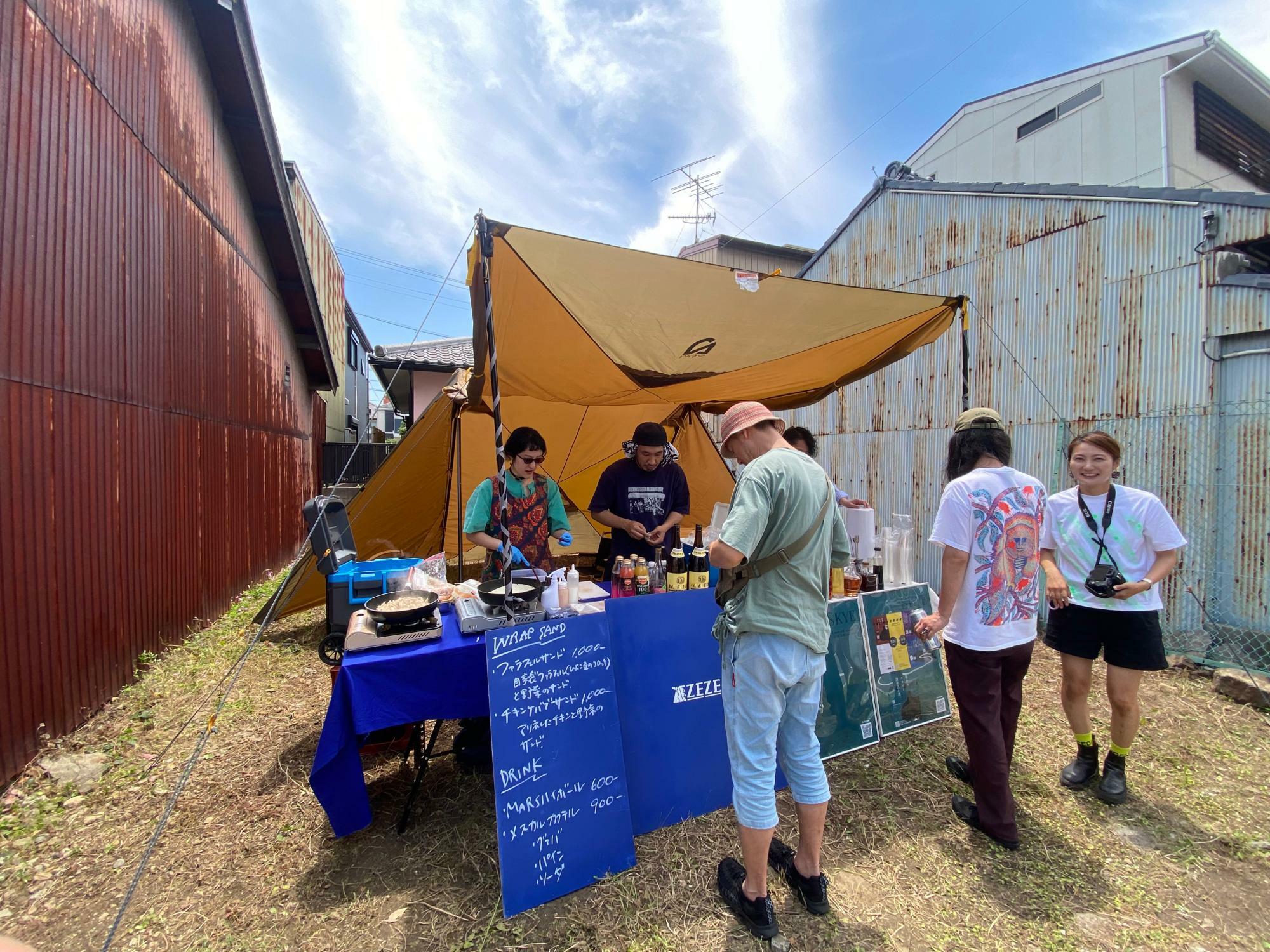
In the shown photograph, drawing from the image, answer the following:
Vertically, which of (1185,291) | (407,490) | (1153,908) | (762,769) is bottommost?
(1153,908)

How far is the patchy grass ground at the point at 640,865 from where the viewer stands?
1.83 metres

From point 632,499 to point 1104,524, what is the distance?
2303mm

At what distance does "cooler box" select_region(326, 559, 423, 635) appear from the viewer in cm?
290

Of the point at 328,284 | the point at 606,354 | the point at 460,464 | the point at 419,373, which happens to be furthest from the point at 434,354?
the point at 606,354

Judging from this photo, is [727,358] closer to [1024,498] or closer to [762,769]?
[1024,498]

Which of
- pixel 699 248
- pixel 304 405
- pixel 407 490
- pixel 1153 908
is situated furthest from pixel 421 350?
pixel 1153 908

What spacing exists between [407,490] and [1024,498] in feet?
15.1

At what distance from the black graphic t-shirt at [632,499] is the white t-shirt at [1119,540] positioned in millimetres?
1972

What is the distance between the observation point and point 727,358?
11.9ft

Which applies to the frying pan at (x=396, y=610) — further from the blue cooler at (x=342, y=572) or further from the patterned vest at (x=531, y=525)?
the patterned vest at (x=531, y=525)

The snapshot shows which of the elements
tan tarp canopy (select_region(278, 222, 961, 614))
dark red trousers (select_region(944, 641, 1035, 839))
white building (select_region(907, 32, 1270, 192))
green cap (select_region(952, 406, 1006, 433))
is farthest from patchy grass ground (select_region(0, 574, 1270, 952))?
white building (select_region(907, 32, 1270, 192))

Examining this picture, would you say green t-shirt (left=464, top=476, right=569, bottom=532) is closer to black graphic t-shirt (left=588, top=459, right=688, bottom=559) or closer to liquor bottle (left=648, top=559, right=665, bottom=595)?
black graphic t-shirt (left=588, top=459, right=688, bottom=559)

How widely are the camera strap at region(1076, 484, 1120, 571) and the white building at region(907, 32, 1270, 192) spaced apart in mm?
7672

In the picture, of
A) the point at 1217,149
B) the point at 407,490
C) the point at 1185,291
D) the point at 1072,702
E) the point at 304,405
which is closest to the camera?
the point at 1072,702
